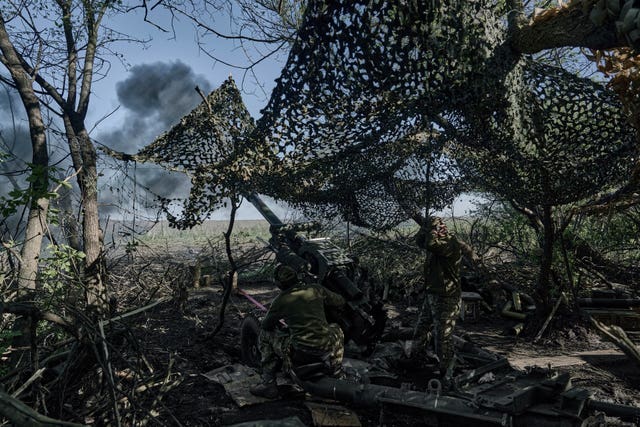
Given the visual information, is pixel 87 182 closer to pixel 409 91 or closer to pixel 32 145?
pixel 32 145

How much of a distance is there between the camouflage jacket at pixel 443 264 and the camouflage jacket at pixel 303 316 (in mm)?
1451

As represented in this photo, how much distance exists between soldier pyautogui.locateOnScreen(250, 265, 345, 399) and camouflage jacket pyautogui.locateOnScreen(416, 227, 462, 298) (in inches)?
55.5

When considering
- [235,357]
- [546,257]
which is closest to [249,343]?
[235,357]

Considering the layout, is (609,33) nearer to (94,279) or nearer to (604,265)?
(94,279)

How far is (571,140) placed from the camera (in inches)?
174

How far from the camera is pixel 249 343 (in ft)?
21.0

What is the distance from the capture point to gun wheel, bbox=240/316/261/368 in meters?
6.28

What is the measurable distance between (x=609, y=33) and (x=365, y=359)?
4811 mm

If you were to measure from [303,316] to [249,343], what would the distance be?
159 cm

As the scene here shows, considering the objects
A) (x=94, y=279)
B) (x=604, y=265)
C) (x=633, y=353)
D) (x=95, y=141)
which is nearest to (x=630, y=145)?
(x=633, y=353)

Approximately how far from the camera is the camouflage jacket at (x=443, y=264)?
580 centimetres

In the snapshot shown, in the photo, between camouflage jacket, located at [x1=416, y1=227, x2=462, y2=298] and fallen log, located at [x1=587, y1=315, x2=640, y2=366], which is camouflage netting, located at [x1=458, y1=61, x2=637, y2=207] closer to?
camouflage jacket, located at [x1=416, y1=227, x2=462, y2=298]

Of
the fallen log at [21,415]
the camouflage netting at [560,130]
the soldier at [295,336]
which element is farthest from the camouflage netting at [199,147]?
the fallen log at [21,415]

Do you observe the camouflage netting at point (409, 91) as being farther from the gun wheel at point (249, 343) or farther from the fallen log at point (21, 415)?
the fallen log at point (21, 415)
